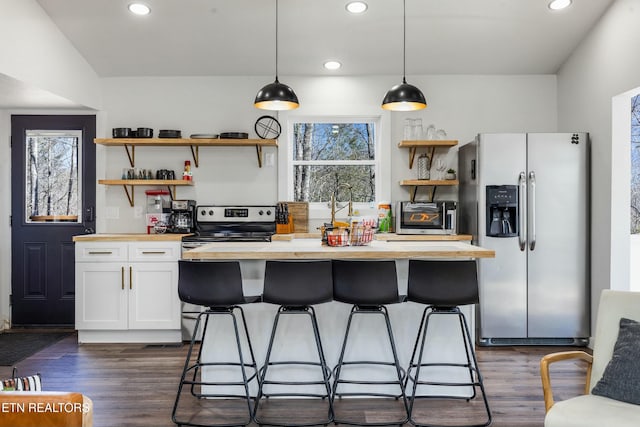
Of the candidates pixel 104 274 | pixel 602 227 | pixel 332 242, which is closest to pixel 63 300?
pixel 104 274

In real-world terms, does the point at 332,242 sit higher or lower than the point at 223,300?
higher

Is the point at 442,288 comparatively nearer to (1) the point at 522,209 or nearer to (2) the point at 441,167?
(1) the point at 522,209

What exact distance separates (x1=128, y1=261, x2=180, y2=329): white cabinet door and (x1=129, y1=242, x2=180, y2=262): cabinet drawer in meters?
0.04

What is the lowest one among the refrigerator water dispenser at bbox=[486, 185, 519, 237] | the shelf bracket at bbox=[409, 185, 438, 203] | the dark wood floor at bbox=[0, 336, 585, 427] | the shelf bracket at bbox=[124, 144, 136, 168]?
the dark wood floor at bbox=[0, 336, 585, 427]

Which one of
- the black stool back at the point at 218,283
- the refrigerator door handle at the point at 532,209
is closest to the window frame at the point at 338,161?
the refrigerator door handle at the point at 532,209

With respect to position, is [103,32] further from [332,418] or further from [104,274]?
[332,418]

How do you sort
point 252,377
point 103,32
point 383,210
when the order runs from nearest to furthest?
1. point 252,377
2. point 103,32
3. point 383,210

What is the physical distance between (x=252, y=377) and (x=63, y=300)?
9.78 feet

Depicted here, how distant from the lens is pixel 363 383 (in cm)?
276

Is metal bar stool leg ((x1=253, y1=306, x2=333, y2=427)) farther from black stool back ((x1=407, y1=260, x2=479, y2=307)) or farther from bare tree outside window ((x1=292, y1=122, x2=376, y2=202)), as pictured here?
bare tree outside window ((x1=292, y1=122, x2=376, y2=202))

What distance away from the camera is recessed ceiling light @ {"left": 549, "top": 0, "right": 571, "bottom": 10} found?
3.81 m

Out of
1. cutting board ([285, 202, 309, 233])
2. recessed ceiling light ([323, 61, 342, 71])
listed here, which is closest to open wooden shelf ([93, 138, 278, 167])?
cutting board ([285, 202, 309, 233])

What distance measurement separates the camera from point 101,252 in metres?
Result: 4.29

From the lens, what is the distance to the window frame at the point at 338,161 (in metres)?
4.89
